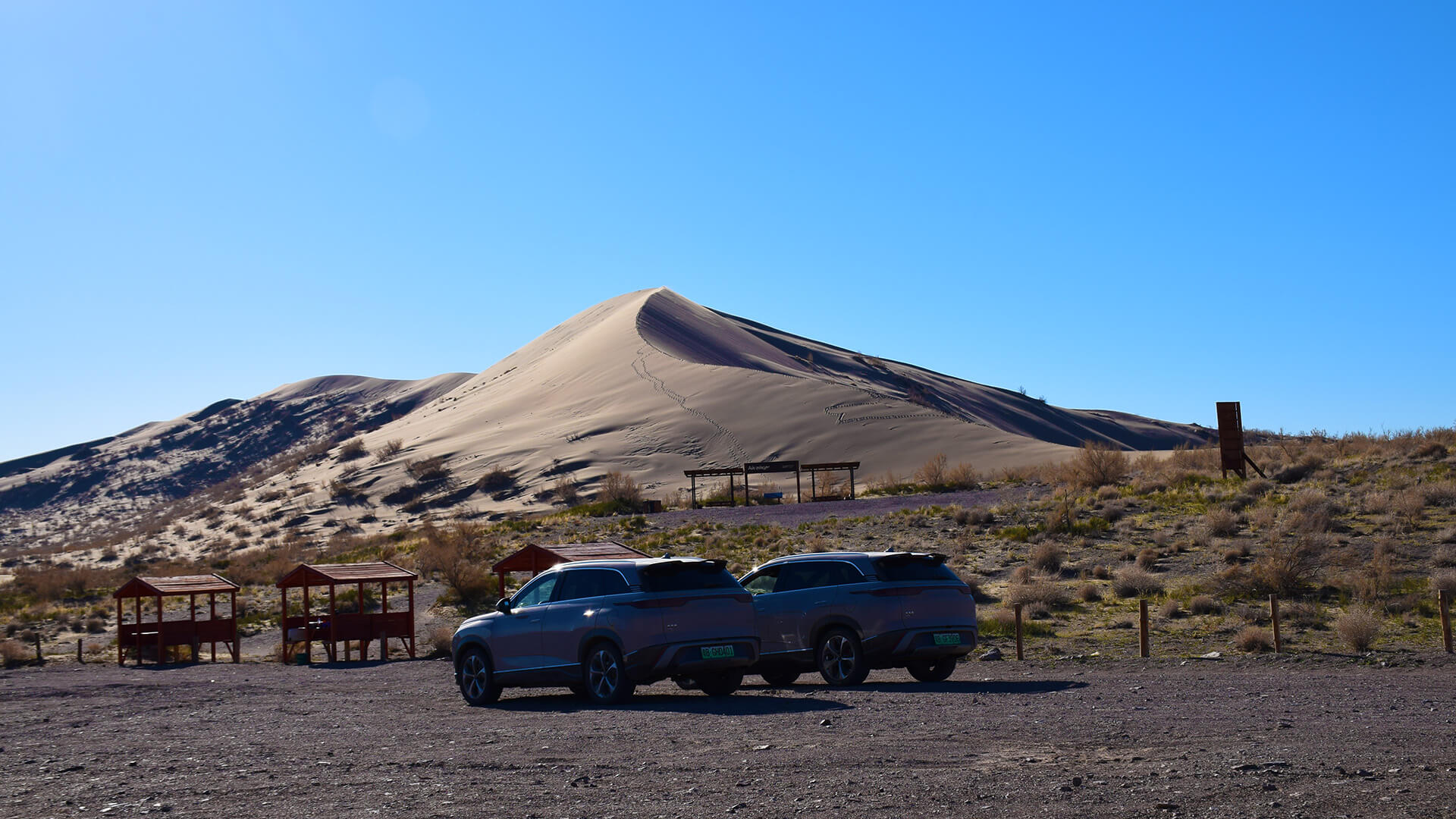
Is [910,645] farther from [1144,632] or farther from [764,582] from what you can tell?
[1144,632]

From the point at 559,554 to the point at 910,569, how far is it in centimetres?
862

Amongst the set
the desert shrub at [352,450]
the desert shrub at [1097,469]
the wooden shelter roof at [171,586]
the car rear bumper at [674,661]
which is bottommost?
the car rear bumper at [674,661]

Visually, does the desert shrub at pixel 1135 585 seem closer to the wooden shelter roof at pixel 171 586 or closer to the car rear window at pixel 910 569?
the car rear window at pixel 910 569

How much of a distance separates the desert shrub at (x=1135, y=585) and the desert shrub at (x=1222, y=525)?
475cm

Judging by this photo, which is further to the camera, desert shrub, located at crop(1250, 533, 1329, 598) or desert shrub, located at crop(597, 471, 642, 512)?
desert shrub, located at crop(597, 471, 642, 512)

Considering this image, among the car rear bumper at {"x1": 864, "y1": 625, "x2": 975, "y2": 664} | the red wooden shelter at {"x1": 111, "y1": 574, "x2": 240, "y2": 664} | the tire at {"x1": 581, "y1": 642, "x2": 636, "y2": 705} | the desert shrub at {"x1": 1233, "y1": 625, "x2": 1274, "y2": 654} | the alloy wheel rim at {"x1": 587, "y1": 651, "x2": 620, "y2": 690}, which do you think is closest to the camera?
the tire at {"x1": 581, "y1": 642, "x2": 636, "y2": 705}

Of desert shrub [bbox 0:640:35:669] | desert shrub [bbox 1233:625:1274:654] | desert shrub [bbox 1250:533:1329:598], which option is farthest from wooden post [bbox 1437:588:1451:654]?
desert shrub [bbox 0:640:35:669]

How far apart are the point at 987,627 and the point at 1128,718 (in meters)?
11.8

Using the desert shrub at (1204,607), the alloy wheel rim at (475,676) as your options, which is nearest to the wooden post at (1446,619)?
the desert shrub at (1204,607)

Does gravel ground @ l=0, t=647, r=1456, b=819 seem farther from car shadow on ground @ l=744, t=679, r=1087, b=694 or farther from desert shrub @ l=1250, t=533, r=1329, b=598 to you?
desert shrub @ l=1250, t=533, r=1329, b=598

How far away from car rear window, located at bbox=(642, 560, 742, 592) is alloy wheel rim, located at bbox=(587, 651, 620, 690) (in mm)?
898

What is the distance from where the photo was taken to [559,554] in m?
23.0

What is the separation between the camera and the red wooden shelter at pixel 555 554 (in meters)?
22.4

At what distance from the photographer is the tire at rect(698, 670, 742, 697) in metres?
15.1
